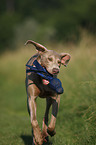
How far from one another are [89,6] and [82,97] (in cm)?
2237

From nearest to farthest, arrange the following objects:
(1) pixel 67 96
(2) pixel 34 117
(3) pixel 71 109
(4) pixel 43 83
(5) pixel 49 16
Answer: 1. (2) pixel 34 117
2. (4) pixel 43 83
3. (3) pixel 71 109
4. (1) pixel 67 96
5. (5) pixel 49 16

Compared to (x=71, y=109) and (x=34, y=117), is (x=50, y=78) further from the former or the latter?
(x=71, y=109)

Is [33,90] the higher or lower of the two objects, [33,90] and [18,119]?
the higher

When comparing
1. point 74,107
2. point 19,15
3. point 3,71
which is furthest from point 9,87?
point 19,15

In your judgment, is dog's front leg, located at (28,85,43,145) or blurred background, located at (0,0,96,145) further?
blurred background, located at (0,0,96,145)

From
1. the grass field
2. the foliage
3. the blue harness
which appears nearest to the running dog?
the blue harness

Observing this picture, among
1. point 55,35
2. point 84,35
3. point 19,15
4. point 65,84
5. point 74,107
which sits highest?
point 19,15

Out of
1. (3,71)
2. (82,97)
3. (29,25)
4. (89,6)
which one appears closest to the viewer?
(82,97)

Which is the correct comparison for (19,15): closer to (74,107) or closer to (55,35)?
(55,35)

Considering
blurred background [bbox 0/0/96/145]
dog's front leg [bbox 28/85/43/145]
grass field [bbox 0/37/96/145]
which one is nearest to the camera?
dog's front leg [bbox 28/85/43/145]

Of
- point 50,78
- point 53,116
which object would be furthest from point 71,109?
point 50,78

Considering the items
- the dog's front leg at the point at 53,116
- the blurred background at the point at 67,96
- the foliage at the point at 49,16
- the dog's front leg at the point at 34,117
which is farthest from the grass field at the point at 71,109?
the foliage at the point at 49,16

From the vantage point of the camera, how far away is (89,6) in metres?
27.7

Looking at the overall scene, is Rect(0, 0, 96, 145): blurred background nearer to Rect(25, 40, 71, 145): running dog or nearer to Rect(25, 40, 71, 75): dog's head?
Rect(25, 40, 71, 145): running dog
